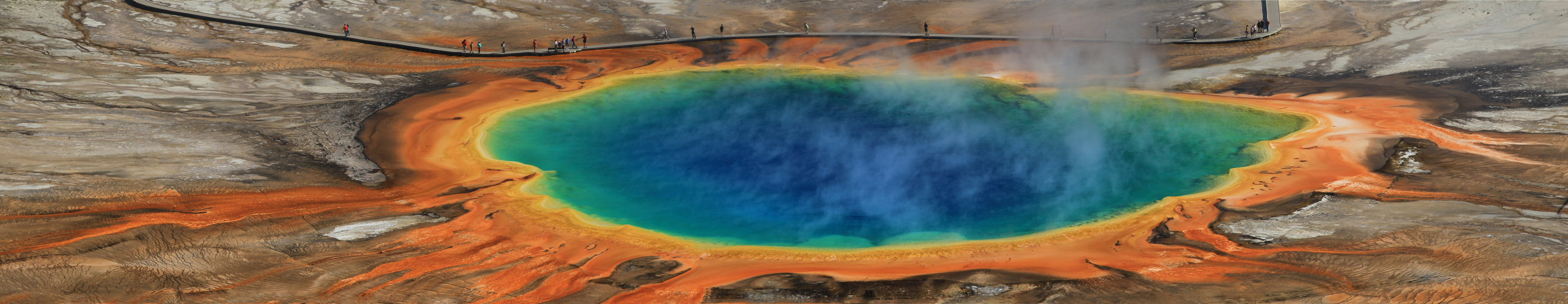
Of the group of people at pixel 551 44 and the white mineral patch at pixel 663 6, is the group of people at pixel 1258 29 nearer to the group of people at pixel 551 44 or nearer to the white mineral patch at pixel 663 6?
the white mineral patch at pixel 663 6

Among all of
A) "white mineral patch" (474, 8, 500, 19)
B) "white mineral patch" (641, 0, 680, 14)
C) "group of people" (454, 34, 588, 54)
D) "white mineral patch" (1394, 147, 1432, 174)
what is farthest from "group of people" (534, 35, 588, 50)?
"white mineral patch" (1394, 147, 1432, 174)

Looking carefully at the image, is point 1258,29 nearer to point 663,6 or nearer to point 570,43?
point 663,6

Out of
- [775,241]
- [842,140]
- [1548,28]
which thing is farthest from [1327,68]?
[775,241]

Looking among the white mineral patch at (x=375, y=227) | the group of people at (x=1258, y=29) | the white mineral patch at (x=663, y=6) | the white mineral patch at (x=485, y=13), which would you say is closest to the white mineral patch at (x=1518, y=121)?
the group of people at (x=1258, y=29)

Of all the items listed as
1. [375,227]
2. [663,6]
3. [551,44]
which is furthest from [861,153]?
[663,6]

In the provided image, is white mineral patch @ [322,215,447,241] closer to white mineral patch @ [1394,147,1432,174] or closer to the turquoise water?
the turquoise water
